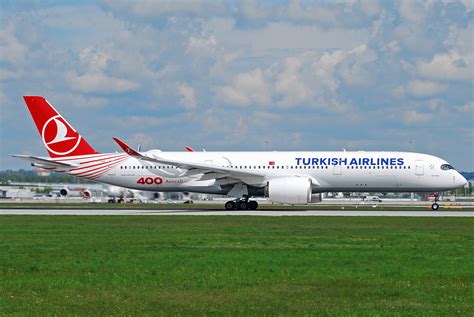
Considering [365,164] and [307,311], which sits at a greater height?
[365,164]

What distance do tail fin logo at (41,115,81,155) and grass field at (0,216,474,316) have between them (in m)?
26.6

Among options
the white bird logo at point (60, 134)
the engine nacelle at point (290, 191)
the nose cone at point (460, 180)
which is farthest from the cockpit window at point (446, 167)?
the white bird logo at point (60, 134)

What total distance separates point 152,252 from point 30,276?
622cm

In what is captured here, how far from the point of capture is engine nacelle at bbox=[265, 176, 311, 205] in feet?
184

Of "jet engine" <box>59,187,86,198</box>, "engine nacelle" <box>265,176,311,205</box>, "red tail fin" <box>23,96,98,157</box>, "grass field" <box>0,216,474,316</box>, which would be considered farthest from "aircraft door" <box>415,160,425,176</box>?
"jet engine" <box>59,187,86,198</box>

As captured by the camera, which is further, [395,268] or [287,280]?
[395,268]

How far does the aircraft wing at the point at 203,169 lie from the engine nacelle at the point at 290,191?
2162 mm

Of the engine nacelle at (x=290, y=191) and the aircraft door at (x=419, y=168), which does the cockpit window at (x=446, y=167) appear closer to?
the aircraft door at (x=419, y=168)

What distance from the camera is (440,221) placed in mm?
43656

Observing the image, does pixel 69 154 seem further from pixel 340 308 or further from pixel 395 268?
pixel 340 308

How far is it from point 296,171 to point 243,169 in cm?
376

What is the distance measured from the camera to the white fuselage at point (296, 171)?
190 ft

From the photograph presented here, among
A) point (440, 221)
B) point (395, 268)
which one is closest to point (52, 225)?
point (440, 221)

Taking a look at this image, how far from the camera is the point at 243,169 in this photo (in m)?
A: 59.8
